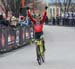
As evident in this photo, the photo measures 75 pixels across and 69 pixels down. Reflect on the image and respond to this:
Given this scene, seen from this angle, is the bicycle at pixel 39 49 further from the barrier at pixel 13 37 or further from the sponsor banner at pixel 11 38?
the sponsor banner at pixel 11 38

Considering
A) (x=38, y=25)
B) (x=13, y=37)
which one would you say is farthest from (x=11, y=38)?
(x=38, y=25)

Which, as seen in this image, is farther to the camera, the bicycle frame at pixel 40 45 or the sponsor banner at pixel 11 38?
the sponsor banner at pixel 11 38

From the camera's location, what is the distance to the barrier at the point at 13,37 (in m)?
19.4

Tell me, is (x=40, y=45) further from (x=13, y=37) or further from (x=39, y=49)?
(x=13, y=37)

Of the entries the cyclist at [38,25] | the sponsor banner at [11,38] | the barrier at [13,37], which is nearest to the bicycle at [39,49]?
the cyclist at [38,25]

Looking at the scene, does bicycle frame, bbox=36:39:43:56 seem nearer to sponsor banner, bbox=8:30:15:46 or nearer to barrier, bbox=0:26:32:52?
barrier, bbox=0:26:32:52

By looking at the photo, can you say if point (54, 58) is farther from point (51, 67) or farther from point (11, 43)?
point (11, 43)

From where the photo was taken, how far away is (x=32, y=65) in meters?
14.5

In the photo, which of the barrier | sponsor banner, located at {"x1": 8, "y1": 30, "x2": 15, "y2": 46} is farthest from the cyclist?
sponsor banner, located at {"x1": 8, "y1": 30, "x2": 15, "y2": 46}

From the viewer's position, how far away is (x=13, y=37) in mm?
21125

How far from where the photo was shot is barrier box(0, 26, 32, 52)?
19.4 metres

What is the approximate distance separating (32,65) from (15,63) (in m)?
1.04

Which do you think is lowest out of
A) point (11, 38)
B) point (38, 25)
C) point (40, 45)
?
point (11, 38)

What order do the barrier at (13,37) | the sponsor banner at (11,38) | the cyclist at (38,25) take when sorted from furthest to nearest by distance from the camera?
the sponsor banner at (11,38) → the barrier at (13,37) → the cyclist at (38,25)
